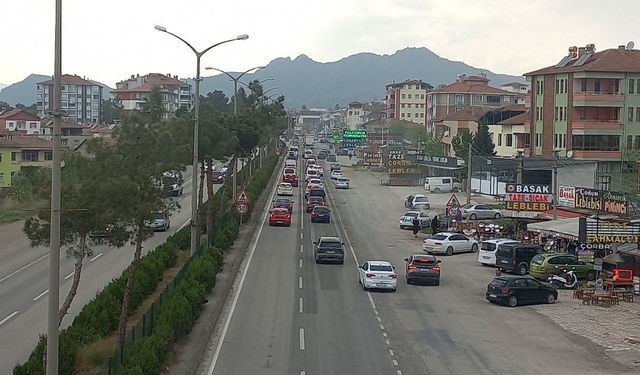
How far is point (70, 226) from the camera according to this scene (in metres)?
21.1

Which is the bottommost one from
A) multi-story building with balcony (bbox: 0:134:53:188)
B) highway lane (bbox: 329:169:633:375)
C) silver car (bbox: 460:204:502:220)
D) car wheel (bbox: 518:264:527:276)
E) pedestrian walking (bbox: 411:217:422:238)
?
highway lane (bbox: 329:169:633:375)

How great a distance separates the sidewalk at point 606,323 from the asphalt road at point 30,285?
13.1m

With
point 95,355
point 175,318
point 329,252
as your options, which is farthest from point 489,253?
point 95,355

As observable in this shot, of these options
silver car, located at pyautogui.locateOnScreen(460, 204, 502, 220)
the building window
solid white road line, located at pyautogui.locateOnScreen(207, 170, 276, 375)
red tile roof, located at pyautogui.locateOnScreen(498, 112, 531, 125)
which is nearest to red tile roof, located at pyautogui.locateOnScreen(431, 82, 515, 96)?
red tile roof, located at pyautogui.locateOnScreen(498, 112, 531, 125)

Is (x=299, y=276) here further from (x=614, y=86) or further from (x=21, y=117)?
(x=21, y=117)

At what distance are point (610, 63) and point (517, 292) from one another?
46.1 meters

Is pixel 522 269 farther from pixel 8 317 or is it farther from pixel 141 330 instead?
pixel 141 330

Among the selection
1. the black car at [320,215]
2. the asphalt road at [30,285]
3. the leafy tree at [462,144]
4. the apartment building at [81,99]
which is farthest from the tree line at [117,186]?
the apartment building at [81,99]

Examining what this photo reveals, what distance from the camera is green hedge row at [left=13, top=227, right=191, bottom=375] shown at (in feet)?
61.2

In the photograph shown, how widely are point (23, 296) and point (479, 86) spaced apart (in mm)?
126870

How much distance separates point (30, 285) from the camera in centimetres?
3434

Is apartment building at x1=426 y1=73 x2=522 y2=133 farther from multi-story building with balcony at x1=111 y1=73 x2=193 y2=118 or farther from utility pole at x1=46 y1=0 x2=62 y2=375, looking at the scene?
utility pole at x1=46 y1=0 x2=62 y2=375

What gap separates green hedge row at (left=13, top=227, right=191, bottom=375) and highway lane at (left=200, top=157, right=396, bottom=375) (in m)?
2.75

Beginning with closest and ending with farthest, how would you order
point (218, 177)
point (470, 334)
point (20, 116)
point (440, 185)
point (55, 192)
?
1. point (55, 192)
2. point (470, 334)
3. point (440, 185)
4. point (218, 177)
5. point (20, 116)
